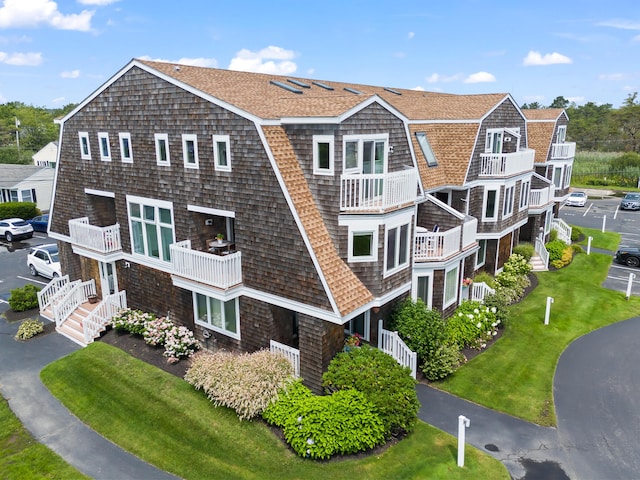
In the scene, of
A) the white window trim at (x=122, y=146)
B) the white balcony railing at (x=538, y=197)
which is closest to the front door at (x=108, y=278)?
the white window trim at (x=122, y=146)

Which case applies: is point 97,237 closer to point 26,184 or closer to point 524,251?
point 524,251

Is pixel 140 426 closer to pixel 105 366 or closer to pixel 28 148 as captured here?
pixel 105 366

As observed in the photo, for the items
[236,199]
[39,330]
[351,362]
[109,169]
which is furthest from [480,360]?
[39,330]

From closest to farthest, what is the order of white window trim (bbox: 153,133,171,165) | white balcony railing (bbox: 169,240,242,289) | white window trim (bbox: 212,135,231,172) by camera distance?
white window trim (bbox: 212,135,231,172) < white balcony railing (bbox: 169,240,242,289) < white window trim (bbox: 153,133,171,165)

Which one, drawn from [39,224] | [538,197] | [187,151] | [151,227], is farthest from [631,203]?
[39,224]

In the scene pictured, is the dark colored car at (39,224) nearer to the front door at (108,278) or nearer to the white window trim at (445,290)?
the front door at (108,278)

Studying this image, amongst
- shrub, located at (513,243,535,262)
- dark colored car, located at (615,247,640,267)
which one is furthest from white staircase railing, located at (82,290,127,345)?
dark colored car, located at (615,247,640,267)

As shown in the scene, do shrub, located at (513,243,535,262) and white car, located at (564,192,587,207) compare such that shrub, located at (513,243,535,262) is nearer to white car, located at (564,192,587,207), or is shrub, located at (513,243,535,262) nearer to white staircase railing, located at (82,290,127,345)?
white staircase railing, located at (82,290,127,345)
